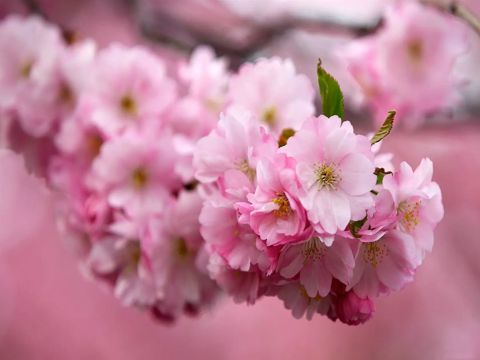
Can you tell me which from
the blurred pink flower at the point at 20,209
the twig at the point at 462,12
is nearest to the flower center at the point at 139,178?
the twig at the point at 462,12

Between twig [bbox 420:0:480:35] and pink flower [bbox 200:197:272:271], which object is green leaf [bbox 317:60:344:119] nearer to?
Answer: pink flower [bbox 200:197:272:271]

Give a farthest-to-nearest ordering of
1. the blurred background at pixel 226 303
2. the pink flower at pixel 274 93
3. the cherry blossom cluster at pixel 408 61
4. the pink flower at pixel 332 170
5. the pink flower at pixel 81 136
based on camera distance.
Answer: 1. the blurred background at pixel 226 303
2. the cherry blossom cluster at pixel 408 61
3. the pink flower at pixel 81 136
4. the pink flower at pixel 274 93
5. the pink flower at pixel 332 170

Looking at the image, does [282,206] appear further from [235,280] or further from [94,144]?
[94,144]

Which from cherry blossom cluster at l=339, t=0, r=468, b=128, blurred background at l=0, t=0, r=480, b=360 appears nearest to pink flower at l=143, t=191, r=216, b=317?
cherry blossom cluster at l=339, t=0, r=468, b=128

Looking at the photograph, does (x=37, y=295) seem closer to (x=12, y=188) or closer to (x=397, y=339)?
(x=12, y=188)

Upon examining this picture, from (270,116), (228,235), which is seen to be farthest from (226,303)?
(228,235)

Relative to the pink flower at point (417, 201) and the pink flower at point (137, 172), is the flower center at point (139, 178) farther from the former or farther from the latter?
the pink flower at point (417, 201)
